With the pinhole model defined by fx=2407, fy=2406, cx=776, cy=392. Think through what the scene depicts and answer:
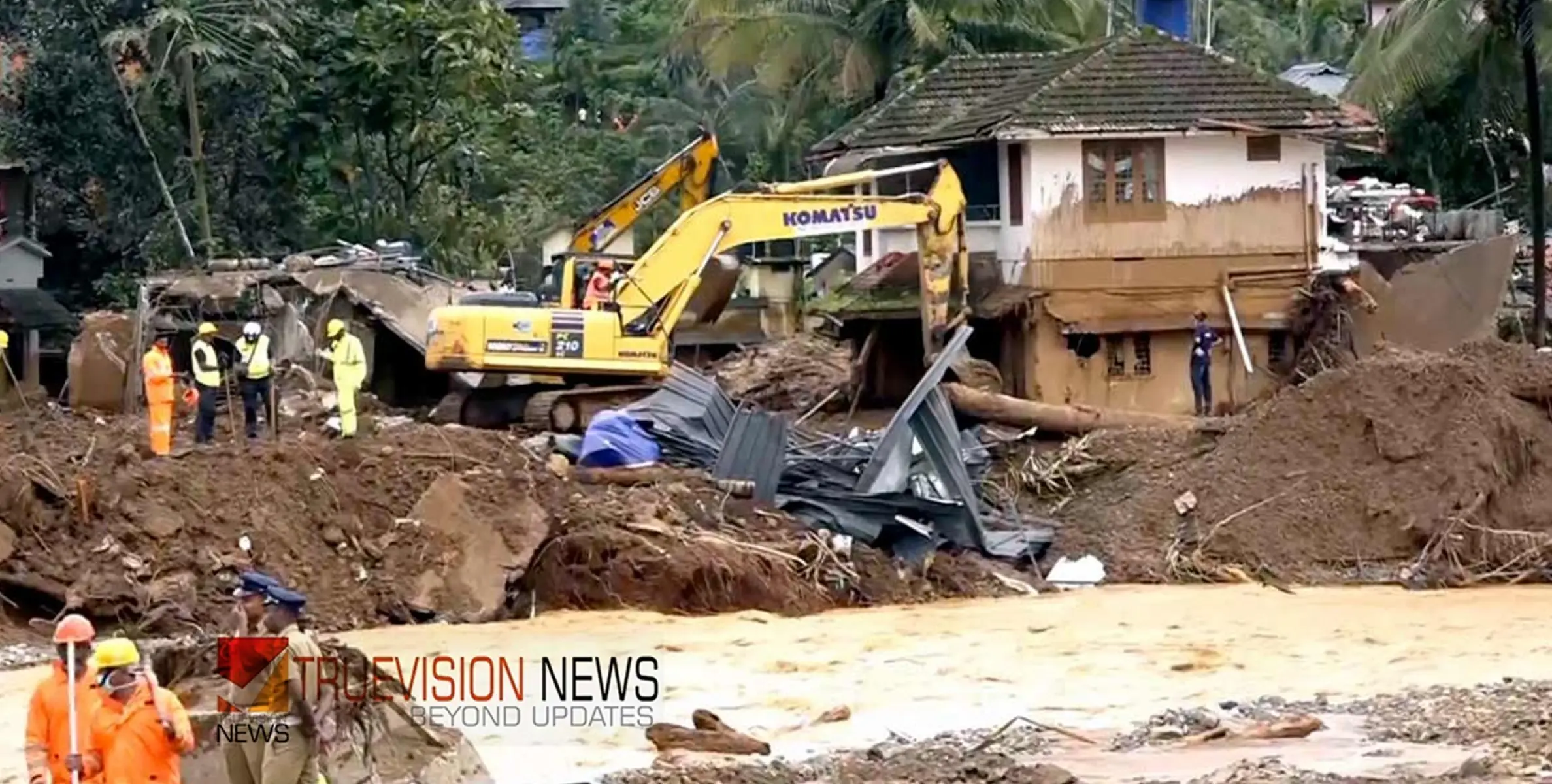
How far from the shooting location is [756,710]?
59.0 ft

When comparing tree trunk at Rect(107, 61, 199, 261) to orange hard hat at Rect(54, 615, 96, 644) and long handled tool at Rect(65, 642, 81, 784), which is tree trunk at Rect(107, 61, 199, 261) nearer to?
orange hard hat at Rect(54, 615, 96, 644)

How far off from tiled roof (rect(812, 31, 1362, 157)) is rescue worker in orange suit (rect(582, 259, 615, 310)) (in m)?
7.47

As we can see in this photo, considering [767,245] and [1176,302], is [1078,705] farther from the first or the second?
[767,245]

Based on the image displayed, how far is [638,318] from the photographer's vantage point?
29.9 meters

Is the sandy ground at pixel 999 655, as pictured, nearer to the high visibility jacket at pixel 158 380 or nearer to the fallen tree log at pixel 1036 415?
the fallen tree log at pixel 1036 415

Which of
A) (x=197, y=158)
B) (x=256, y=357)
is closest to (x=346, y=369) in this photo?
(x=256, y=357)

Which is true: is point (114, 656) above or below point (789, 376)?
above

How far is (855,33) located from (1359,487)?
65.7ft

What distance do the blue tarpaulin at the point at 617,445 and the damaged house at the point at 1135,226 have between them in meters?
8.65

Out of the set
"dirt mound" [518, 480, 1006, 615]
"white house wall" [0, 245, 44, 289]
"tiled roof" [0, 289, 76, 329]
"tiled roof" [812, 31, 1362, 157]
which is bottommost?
"dirt mound" [518, 480, 1006, 615]

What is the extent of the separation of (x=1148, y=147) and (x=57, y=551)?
18.7 meters

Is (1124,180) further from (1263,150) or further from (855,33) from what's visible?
(855,33)

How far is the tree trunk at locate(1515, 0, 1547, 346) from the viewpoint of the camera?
118ft

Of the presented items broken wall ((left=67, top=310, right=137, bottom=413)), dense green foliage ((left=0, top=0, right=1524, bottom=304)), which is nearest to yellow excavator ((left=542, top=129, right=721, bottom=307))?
broken wall ((left=67, top=310, right=137, bottom=413))
